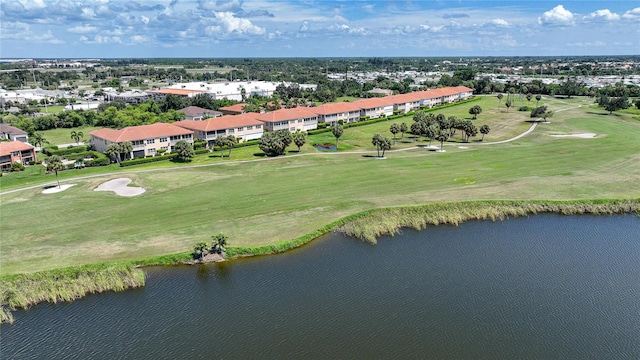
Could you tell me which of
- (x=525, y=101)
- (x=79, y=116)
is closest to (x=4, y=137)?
(x=79, y=116)

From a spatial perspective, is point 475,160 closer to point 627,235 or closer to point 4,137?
point 627,235

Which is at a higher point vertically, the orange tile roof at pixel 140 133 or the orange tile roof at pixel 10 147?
the orange tile roof at pixel 140 133

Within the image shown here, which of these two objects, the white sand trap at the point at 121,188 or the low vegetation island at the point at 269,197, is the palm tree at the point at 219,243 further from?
the white sand trap at the point at 121,188

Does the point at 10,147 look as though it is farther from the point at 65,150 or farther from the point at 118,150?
the point at 118,150

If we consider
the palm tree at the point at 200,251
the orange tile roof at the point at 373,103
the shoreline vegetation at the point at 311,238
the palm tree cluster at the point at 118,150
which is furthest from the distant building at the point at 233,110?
the palm tree at the point at 200,251

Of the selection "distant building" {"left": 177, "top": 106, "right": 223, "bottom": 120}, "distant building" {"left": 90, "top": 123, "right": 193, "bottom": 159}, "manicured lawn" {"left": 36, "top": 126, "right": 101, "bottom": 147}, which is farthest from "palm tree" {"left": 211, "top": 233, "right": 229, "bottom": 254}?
"distant building" {"left": 177, "top": 106, "right": 223, "bottom": 120}

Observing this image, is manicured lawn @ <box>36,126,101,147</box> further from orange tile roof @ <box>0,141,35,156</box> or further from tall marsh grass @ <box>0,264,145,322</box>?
tall marsh grass @ <box>0,264,145,322</box>

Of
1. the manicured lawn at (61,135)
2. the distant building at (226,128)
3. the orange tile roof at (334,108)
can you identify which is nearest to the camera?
the distant building at (226,128)

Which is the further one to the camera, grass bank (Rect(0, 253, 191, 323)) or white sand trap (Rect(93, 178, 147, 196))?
white sand trap (Rect(93, 178, 147, 196))
